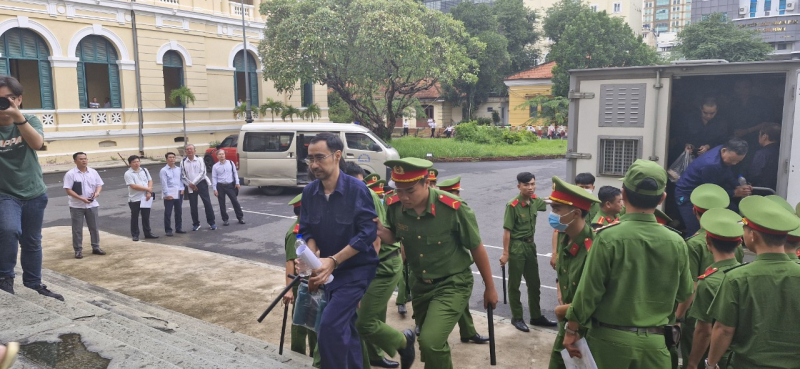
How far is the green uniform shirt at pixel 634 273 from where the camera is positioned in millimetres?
3289

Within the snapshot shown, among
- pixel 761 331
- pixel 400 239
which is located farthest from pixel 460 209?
pixel 761 331

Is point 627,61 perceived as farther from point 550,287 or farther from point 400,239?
point 400,239

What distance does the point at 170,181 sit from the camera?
11.4 m

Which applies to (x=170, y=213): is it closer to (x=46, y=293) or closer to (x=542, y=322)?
(x=46, y=293)

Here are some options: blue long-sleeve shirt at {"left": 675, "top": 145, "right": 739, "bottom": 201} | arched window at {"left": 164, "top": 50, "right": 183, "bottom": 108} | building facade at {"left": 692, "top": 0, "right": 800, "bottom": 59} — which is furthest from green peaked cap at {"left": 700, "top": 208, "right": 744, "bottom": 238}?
building facade at {"left": 692, "top": 0, "right": 800, "bottom": 59}

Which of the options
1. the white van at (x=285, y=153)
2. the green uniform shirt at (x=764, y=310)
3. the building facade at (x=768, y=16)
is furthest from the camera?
the building facade at (x=768, y=16)

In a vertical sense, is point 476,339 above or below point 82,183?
below

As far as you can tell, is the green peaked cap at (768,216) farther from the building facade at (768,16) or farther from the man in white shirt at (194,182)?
the building facade at (768,16)

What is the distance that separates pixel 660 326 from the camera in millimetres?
3391

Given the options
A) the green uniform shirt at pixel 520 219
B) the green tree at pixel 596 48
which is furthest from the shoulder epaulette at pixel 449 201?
the green tree at pixel 596 48

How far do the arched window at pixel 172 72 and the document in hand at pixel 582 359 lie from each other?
2700 centimetres

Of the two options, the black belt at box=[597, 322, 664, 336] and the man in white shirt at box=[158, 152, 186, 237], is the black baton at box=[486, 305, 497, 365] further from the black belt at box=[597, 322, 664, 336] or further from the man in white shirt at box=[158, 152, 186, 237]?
the man in white shirt at box=[158, 152, 186, 237]

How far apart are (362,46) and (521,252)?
17431 millimetres

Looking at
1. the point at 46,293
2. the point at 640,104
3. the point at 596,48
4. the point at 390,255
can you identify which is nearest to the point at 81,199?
the point at 46,293
